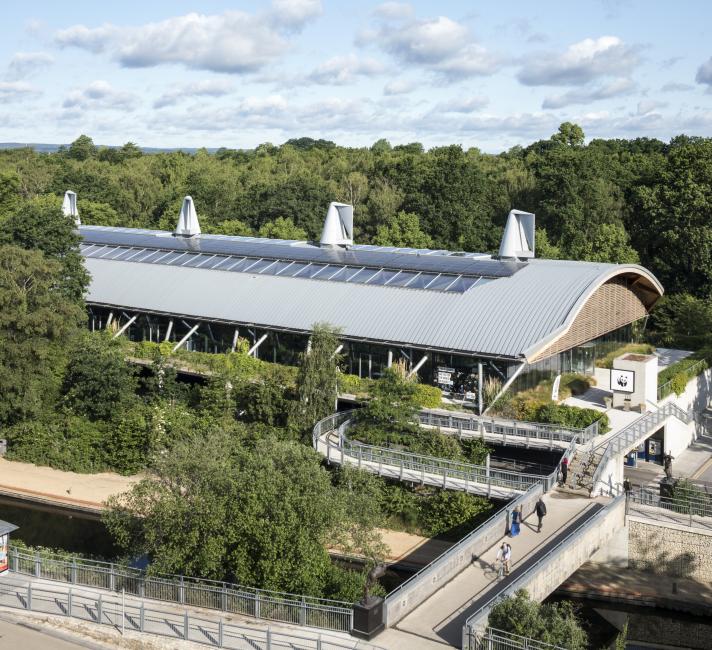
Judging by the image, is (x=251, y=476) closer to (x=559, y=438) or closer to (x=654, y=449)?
(x=559, y=438)

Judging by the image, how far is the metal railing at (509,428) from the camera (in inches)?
1666

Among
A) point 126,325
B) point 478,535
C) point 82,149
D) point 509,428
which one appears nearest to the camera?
point 478,535

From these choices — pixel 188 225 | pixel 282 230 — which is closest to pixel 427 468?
pixel 188 225

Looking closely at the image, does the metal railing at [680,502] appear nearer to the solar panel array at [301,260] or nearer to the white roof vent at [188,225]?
the solar panel array at [301,260]

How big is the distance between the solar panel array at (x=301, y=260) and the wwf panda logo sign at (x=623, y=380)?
8.34 metres

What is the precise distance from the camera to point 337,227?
2511 inches

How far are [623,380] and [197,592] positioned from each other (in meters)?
25.9

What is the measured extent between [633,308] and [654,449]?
11.6 metres

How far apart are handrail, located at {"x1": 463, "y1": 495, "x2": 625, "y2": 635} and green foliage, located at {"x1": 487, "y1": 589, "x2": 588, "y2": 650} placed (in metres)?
0.85

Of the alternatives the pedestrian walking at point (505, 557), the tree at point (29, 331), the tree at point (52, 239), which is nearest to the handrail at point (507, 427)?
the pedestrian walking at point (505, 557)

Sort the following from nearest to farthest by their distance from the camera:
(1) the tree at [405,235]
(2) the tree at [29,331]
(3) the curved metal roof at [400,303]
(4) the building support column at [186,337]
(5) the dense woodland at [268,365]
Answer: (5) the dense woodland at [268,365] < (3) the curved metal roof at [400,303] < (2) the tree at [29,331] < (4) the building support column at [186,337] < (1) the tree at [405,235]

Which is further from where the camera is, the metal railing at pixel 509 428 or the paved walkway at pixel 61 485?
the paved walkway at pixel 61 485

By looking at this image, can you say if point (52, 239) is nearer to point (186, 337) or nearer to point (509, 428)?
point (186, 337)

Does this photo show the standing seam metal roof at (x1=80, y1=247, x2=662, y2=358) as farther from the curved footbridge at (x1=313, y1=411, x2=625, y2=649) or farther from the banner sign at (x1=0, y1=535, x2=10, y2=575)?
the banner sign at (x1=0, y1=535, x2=10, y2=575)
